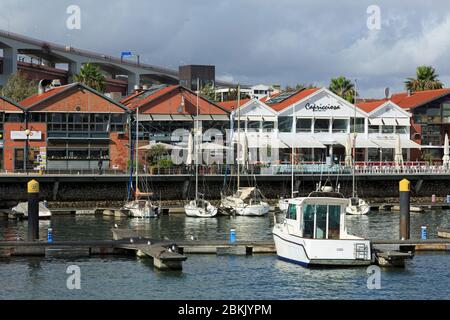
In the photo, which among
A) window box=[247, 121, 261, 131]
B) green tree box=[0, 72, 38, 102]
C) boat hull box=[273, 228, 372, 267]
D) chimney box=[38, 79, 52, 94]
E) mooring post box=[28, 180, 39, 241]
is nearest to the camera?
boat hull box=[273, 228, 372, 267]

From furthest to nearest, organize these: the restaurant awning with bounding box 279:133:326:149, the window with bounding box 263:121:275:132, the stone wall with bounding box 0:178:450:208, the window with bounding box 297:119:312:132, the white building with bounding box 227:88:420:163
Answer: the window with bounding box 297:119:312:132, the window with bounding box 263:121:275:132, the white building with bounding box 227:88:420:163, the restaurant awning with bounding box 279:133:326:149, the stone wall with bounding box 0:178:450:208

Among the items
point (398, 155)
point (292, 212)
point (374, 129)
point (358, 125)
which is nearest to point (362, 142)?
point (358, 125)

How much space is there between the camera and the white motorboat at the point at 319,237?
4797 centimetres

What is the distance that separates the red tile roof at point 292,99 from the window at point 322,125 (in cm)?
313

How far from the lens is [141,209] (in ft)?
257

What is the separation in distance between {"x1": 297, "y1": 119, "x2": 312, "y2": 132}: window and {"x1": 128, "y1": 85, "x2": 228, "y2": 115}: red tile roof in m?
8.63

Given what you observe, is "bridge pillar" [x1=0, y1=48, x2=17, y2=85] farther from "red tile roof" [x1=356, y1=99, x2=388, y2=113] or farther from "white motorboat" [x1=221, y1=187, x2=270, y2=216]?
"white motorboat" [x1=221, y1=187, x2=270, y2=216]

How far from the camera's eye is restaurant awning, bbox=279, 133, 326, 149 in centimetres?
10106

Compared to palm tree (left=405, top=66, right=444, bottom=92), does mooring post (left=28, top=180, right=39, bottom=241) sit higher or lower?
lower

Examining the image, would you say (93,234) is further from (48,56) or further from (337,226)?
(48,56)

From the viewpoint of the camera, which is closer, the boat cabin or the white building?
the boat cabin

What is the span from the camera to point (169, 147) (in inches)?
3748

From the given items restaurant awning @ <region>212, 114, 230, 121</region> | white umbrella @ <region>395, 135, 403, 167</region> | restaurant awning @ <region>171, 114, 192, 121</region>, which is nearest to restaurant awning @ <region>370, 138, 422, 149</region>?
white umbrella @ <region>395, 135, 403, 167</region>
